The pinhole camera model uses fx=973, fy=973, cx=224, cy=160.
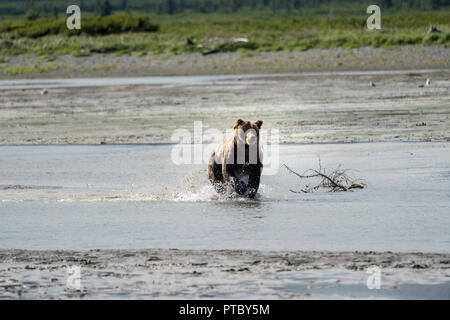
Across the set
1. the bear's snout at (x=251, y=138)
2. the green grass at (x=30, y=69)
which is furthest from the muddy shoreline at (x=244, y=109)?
the green grass at (x=30, y=69)

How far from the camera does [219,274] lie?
332 inches

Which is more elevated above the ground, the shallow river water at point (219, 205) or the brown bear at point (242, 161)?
the brown bear at point (242, 161)

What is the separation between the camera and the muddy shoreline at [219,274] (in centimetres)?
→ 777

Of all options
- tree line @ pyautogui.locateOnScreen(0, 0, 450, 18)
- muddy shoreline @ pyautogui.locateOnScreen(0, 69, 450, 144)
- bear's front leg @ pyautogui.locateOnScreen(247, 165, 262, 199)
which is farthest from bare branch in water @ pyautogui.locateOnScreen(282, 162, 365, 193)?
tree line @ pyautogui.locateOnScreen(0, 0, 450, 18)

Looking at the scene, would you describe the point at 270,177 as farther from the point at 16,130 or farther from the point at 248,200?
the point at 16,130

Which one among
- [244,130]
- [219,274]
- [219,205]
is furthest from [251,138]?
[219,274]

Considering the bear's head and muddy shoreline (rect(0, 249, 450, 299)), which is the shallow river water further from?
the bear's head

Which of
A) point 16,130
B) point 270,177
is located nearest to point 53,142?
point 16,130

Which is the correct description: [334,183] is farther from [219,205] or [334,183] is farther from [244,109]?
[244,109]

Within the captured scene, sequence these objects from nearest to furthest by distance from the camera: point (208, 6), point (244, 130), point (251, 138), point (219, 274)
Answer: point (219, 274) < point (251, 138) < point (244, 130) < point (208, 6)

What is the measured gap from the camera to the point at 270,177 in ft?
49.5

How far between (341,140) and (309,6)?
149532 mm

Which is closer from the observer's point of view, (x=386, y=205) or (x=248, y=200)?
(x=386, y=205)

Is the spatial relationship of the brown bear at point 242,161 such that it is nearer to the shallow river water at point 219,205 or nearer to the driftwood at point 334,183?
the shallow river water at point 219,205
